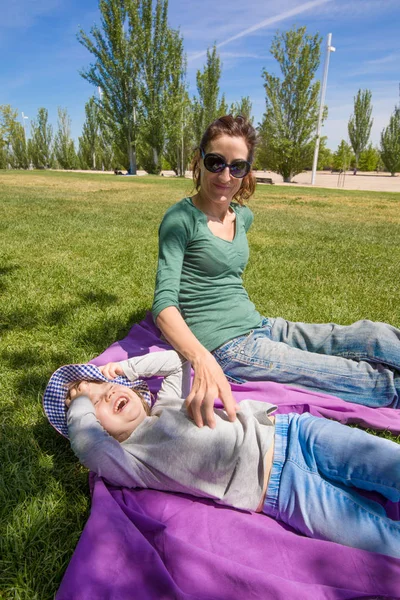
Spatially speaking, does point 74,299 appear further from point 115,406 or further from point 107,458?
point 107,458

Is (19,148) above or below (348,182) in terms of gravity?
above

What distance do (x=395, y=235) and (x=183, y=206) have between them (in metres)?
8.45

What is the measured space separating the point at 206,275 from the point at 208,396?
124 centimetres

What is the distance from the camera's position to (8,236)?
772 cm

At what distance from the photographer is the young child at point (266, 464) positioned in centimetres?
170

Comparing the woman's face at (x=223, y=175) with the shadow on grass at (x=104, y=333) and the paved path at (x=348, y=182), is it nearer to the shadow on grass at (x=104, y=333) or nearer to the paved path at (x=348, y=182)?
the shadow on grass at (x=104, y=333)

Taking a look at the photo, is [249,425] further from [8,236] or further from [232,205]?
[8,236]

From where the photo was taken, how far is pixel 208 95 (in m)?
37.3

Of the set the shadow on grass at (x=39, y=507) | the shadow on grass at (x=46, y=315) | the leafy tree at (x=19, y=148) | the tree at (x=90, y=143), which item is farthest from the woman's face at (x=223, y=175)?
the leafy tree at (x=19, y=148)

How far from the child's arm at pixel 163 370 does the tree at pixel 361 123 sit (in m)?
54.9

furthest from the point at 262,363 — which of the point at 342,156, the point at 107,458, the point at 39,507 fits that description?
the point at 342,156

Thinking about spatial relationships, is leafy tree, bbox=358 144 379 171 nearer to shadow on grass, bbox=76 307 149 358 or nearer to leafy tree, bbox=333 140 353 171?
leafy tree, bbox=333 140 353 171

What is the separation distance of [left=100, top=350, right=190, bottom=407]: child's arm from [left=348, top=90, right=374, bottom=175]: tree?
180ft

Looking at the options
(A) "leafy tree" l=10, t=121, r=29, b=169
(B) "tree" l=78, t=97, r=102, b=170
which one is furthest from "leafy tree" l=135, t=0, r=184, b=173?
(A) "leafy tree" l=10, t=121, r=29, b=169
